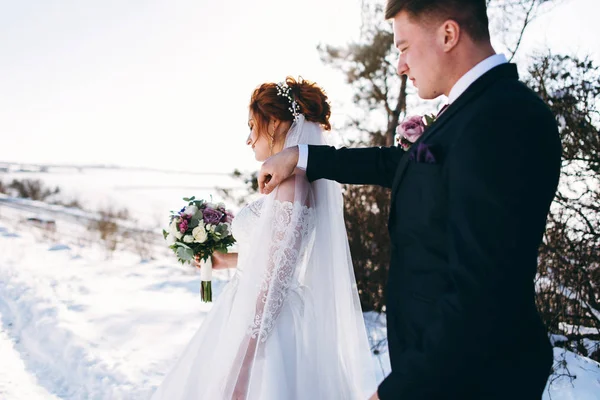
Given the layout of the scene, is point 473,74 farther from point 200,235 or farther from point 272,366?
point 200,235

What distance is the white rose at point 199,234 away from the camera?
3035 millimetres

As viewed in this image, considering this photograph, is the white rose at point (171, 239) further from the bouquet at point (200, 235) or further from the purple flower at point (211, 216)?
the purple flower at point (211, 216)

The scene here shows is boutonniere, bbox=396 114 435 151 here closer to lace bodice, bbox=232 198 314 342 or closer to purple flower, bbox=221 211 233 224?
lace bodice, bbox=232 198 314 342

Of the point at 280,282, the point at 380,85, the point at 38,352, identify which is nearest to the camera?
the point at 280,282

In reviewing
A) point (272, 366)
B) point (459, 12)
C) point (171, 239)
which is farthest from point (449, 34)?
point (171, 239)

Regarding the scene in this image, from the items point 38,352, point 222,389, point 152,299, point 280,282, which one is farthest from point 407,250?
point 152,299

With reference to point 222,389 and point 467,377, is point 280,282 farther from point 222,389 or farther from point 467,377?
point 467,377

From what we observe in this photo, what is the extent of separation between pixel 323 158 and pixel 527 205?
1.20 m

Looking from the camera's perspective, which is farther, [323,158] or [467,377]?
[323,158]

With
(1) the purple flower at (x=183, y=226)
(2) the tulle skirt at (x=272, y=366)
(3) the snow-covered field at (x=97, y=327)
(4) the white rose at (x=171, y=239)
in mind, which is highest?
(1) the purple flower at (x=183, y=226)

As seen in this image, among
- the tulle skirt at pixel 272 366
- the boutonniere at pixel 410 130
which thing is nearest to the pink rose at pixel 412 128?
the boutonniere at pixel 410 130

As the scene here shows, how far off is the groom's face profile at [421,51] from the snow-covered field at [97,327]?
2.68 feet

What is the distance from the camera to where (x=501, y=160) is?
106 centimetres

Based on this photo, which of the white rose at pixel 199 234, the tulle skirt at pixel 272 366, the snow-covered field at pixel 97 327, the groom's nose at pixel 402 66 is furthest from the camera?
the snow-covered field at pixel 97 327
